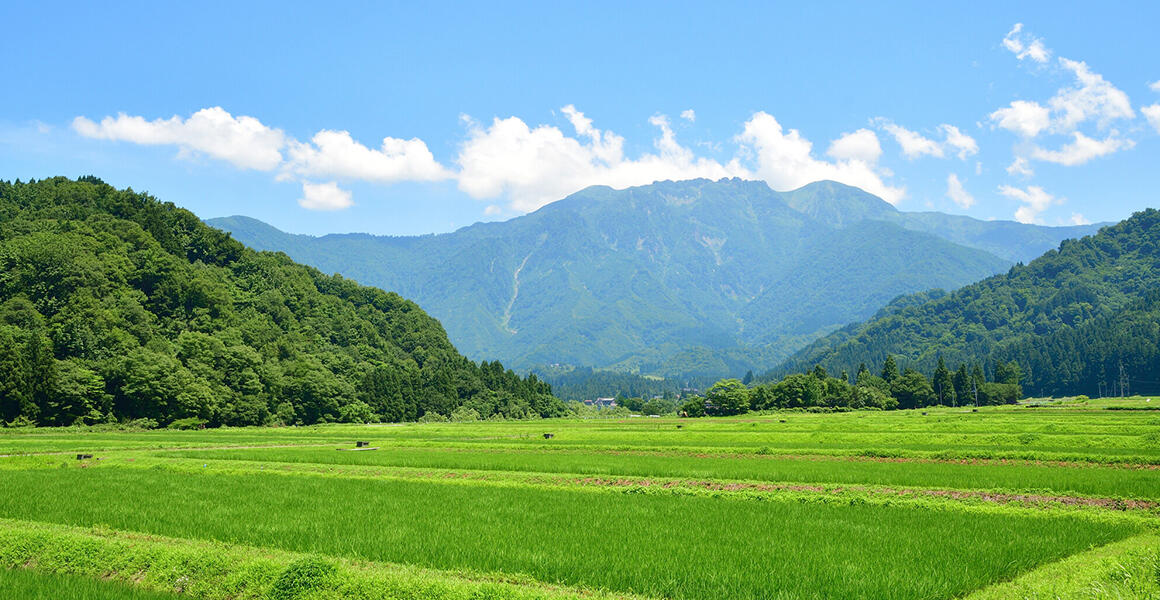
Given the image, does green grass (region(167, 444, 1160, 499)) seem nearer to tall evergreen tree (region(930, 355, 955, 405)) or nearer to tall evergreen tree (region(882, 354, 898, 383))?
tall evergreen tree (region(930, 355, 955, 405))

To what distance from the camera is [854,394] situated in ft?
400

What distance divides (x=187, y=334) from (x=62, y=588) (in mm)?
89872

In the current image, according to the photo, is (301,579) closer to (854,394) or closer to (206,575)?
(206,575)

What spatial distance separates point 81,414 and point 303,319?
174ft

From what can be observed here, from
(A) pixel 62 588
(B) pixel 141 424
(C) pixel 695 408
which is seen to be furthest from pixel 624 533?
(C) pixel 695 408

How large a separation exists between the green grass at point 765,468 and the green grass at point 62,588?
21.5 m

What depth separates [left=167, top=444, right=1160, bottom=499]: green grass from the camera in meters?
25.1

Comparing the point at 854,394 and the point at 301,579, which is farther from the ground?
the point at 301,579

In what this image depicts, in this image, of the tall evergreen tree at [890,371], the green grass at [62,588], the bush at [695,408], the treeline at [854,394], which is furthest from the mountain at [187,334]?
the green grass at [62,588]

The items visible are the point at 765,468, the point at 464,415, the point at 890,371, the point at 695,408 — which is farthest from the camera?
the point at 890,371

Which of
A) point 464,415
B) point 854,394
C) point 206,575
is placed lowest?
point 464,415

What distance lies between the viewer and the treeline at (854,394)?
119938 millimetres

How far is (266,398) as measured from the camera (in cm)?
9200

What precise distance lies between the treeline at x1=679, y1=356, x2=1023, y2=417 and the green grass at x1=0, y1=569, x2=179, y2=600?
112737 millimetres
